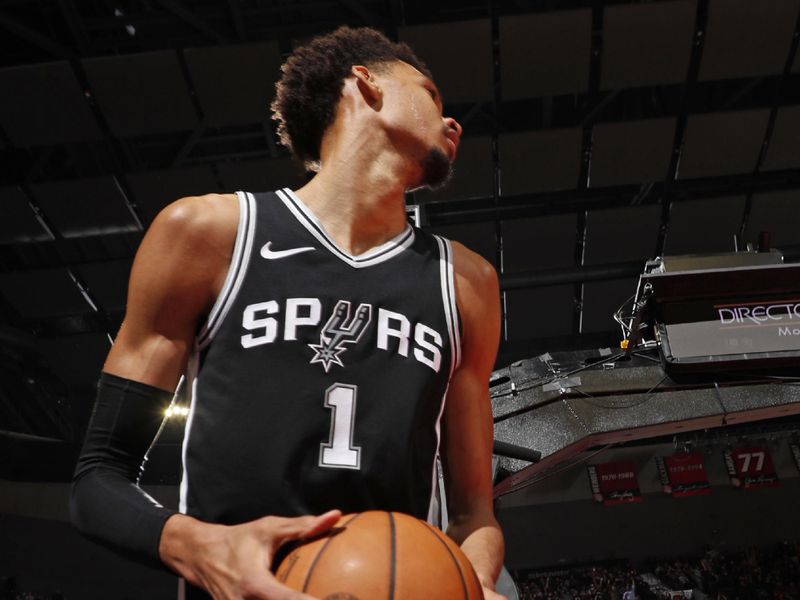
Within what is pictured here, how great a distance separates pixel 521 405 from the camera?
176 inches

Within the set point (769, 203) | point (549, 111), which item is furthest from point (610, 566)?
point (549, 111)

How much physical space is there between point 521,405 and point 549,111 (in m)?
5.01

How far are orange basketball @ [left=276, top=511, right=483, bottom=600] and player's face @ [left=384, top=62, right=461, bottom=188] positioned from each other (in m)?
0.84

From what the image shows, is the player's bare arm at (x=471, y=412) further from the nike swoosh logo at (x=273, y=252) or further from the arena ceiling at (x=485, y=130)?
the arena ceiling at (x=485, y=130)

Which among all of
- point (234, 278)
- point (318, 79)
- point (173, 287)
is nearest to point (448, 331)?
point (234, 278)

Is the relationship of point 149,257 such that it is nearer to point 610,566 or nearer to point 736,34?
point 736,34

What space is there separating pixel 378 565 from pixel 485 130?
7.98m

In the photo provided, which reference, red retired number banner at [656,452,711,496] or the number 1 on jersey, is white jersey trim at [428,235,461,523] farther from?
red retired number banner at [656,452,711,496]

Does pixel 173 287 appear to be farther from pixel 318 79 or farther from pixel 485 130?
pixel 485 130

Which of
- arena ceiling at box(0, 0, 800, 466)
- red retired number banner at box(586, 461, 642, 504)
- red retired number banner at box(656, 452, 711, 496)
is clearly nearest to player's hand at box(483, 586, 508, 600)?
arena ceiling at box(0, 0, 800, 466)

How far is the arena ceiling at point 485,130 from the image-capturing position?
712 centimetres

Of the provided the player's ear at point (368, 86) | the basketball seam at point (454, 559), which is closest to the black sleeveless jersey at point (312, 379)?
the basketball seam at point (454, 559)

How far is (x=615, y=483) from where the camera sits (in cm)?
1556

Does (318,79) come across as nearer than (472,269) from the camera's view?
No
